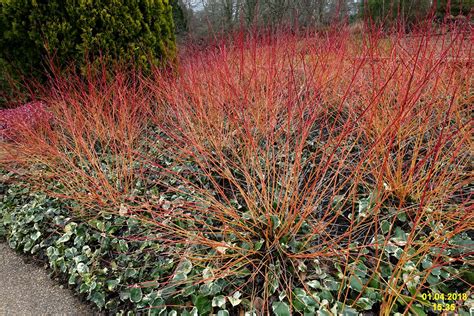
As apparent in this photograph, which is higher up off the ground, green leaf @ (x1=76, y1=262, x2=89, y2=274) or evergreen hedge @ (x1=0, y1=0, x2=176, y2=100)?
evergreen hedge @ (x1=0, y1=0, x2=176, y2=100)

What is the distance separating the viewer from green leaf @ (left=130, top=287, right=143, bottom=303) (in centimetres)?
136

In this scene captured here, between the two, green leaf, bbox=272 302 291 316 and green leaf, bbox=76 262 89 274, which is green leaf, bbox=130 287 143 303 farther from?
green leaf, bbox=272 302 291 316

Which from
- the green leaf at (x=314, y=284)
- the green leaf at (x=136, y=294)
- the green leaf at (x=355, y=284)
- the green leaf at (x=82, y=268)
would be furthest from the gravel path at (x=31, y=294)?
the green leaf at (x=355, y=284)

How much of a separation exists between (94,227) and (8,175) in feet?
4.46

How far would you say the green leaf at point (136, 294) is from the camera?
1.36m

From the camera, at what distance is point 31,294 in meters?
1.59

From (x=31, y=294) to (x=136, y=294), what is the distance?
2.26ft

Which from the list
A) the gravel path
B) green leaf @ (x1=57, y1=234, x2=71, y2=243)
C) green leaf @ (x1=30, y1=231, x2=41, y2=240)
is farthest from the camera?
green leaf @ (x1=30, y1=231, x2=41, y2=240)

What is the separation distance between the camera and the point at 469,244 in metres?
1.27

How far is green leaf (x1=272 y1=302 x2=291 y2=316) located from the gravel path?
93 cm

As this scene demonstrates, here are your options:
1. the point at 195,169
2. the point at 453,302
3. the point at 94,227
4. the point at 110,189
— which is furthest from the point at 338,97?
the point at 94,227

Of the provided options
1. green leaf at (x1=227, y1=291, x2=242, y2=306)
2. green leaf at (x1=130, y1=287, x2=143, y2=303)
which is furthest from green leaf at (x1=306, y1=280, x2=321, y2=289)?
green leaf at (x1=130, y1=287, x2=143, y2=303)

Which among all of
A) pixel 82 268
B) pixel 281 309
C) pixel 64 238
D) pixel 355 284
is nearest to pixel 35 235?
pixel 64 238

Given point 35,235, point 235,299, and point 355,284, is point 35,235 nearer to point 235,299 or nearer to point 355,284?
point 235,299
